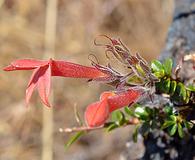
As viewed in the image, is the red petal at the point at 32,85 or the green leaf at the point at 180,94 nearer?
the red petal at the point at 32,85

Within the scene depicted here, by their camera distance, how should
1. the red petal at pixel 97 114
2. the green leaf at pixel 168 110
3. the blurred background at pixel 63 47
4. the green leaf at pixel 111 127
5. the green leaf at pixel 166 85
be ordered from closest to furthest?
the red petal at pixel 97 114
the green leaf at pixel 166 85
the green leaf at pixel 168 110
the green leaf at pixel 111 127
the blurred background at pixel 63 47

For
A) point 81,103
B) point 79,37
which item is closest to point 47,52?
point 81,103

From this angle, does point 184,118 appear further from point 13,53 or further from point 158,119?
point 13,53

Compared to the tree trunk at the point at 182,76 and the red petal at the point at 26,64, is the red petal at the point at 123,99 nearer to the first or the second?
the red petal at the point at 26,64

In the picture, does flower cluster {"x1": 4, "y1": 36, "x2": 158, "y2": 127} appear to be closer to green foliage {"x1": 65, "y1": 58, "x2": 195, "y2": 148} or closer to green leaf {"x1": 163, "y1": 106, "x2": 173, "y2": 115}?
green foliage {"x1": 65, "y1": 58, "x2": 195, "y2": 148}

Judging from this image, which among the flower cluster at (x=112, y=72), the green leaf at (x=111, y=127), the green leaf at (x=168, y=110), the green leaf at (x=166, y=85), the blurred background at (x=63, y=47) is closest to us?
the flower cluster at (x=112, y=72)

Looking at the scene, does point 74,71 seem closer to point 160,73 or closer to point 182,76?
point 160,73

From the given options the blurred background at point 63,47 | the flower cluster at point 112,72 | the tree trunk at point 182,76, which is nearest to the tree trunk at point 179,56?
the tree trunk at point 182,76
